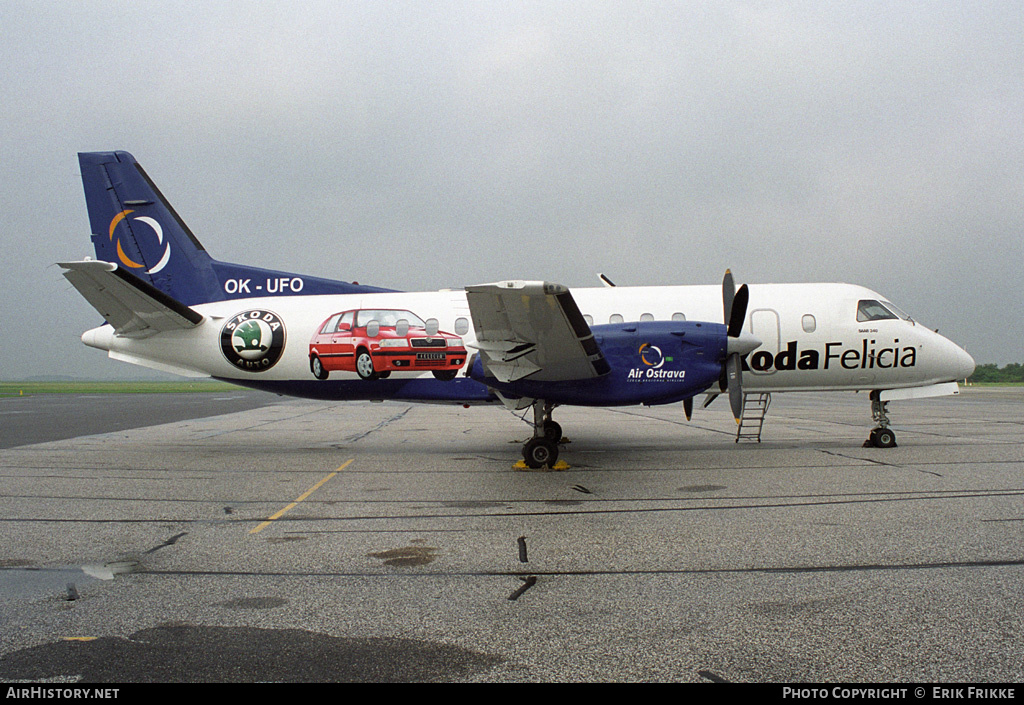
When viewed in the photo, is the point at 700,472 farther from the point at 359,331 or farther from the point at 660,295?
the point at 359,331

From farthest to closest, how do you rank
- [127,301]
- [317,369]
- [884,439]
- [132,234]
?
[132,234], [317,369], [884,439], [127,301]

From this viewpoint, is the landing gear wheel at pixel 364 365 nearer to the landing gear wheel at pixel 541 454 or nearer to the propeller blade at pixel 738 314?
the landing gear wheel at pixel 541 454

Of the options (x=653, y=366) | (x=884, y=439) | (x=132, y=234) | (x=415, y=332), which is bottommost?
(x=884, y=439)

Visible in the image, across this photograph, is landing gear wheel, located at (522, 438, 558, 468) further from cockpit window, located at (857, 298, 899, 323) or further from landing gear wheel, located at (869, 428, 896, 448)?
cockpit window, located at (857, 298, 899, 323)

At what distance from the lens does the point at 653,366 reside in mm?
10570

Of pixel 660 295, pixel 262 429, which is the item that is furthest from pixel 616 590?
pixel 262 429

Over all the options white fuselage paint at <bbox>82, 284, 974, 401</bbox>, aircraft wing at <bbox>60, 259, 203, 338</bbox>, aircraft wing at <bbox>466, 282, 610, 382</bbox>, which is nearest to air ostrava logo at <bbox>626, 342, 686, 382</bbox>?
aircraft wing at <bbox>466, 282, 610, 382</bbox>

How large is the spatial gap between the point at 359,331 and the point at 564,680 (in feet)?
34.8

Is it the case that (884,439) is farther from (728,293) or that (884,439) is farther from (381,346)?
(381,346)

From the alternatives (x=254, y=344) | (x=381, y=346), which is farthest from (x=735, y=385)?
(x=254, y=344)

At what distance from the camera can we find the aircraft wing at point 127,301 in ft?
36.8

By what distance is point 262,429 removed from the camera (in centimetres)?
1961

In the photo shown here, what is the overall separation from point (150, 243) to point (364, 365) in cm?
585

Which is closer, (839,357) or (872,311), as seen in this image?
(839,357)
